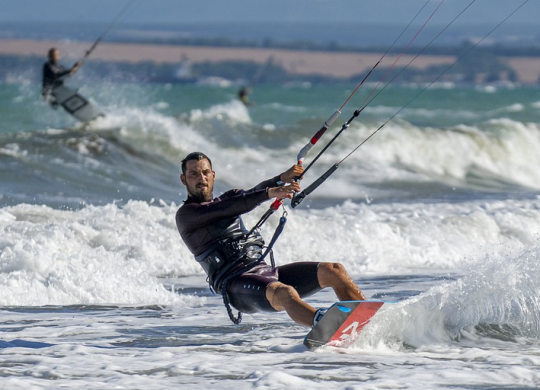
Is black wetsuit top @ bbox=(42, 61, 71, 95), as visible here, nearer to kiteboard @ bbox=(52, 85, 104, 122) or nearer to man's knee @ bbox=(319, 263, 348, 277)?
kiteboard @ bbox=(52, 85, 104, 122)

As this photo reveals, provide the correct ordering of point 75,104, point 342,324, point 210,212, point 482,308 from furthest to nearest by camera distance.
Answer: point 75,104 → point 482,308 → point 210,212 → point 342,324

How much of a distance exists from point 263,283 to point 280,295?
0.50 feet

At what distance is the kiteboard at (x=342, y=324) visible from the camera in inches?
232

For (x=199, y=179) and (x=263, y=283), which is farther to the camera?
(x=199, y=179)

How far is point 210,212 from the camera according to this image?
20.3 ft

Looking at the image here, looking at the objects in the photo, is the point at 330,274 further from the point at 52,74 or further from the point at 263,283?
the point at 52,74

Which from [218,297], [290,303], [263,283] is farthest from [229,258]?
[218,297]

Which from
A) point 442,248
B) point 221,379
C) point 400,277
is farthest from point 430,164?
point 221,379

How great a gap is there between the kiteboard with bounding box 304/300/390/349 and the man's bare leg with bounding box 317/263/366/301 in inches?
7.5

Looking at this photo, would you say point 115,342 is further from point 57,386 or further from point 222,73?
point 222,73

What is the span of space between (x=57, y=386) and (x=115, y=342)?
1279 mm

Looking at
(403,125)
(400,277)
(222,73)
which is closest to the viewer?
(400,277)

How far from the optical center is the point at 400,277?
33.0ft

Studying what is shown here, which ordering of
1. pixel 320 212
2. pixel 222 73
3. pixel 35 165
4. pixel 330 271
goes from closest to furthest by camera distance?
pixel 330 271 → pixel 320 212 → pixel 35 165 → pixel 222 73
